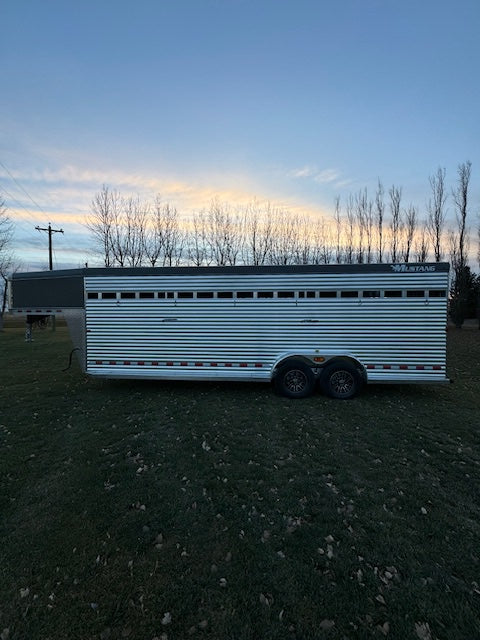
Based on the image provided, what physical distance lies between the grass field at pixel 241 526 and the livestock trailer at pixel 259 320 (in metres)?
1.29

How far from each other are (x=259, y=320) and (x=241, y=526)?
5.04m

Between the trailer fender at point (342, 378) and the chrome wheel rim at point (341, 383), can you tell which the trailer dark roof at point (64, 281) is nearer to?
the trailer fender at point (342, 378)

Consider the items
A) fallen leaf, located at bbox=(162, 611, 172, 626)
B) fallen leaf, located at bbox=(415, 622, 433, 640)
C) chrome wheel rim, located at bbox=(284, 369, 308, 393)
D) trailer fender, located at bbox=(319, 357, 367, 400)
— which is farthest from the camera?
chrome wheel rim, located at bbox=(284, 369, 308, 393)

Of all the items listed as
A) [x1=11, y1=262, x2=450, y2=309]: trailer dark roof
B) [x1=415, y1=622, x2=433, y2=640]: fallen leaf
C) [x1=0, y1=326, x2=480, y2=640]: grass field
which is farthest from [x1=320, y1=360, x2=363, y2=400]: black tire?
[x1=415, y1=622, x2=433, y2=640]: fallen leaf

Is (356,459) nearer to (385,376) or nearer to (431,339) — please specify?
(385,376)

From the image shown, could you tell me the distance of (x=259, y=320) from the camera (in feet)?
27.2

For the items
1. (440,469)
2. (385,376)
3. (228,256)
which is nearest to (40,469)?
(440,469)

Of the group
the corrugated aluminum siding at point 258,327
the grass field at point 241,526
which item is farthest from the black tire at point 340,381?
the grass field at point 241,526

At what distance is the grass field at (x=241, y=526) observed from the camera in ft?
8.80

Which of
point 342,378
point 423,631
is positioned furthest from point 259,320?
point 423,631

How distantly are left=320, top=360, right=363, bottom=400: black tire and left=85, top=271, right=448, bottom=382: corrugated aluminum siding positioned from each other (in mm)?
289

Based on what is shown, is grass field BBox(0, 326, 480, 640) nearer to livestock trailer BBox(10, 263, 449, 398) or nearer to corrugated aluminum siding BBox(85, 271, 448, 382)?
livestock trailer BBox(10, 263, 449, 398)

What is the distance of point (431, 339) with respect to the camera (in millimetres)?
7836

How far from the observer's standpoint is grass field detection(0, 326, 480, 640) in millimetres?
2682
